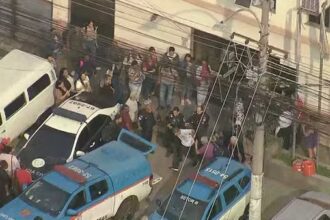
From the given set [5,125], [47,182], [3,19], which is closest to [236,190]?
[47,182]

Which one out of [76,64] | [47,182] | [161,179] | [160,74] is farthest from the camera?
[76,64]

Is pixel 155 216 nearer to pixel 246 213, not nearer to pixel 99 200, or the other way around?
pixel 99 200

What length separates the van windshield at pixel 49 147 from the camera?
21172 mm

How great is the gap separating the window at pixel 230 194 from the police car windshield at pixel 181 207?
2.03 feet

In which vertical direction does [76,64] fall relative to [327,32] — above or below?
below

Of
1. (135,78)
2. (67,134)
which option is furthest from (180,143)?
(67,134)

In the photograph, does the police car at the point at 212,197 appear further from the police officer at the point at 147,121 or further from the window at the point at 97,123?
the window at the point at 97,123

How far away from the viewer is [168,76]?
23547mm

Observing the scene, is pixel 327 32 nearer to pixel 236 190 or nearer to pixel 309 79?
pixel 309 79

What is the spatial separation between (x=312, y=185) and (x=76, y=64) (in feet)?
25.0

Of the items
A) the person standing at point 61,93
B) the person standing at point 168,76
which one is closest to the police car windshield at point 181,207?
the person standing at point 168,76

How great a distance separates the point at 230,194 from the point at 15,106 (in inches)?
246

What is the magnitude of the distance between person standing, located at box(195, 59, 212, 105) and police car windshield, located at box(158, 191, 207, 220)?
13.8 feet

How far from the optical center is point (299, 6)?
72.9 ft
